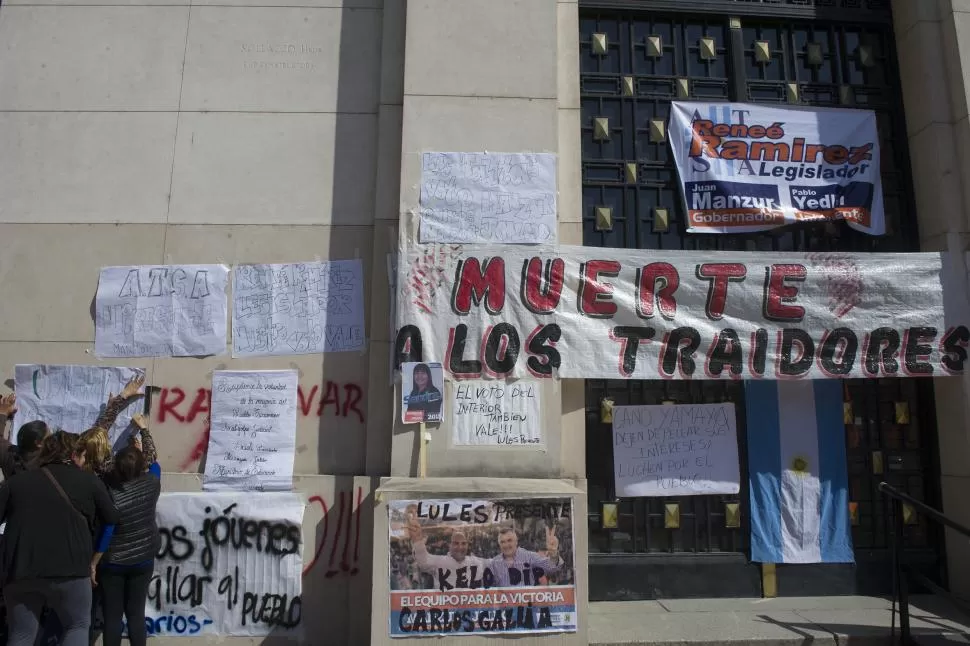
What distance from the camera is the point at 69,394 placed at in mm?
5621

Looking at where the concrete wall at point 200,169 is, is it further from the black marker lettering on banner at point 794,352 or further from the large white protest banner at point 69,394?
the black marker lettering on banner at point 794,352

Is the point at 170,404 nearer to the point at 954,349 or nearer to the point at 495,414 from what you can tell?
the point at 495,414

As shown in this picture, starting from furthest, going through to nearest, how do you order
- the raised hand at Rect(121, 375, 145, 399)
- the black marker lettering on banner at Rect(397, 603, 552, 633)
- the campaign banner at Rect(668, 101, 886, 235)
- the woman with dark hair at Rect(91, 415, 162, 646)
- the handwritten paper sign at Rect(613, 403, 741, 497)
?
the campaign banner at Rect(668, 101, 886, 235)
the handwritten paper sign at Rect(613, 403, 741, 497)
the raised hand at Rect(121, 375, 145, 399)
the black marker lettering on banner at Rect(397, 603, 552, 633)
the woman with dark hair at Rect(91, 415, 162, 646)

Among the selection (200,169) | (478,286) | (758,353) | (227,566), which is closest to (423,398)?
(478,286)

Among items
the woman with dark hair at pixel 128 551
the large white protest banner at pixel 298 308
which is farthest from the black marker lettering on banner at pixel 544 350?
the woman with dark hair at pixel 128 551

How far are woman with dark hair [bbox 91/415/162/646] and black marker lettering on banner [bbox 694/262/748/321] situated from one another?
4480mm

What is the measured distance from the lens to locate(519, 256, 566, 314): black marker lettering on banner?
5352 millimetres

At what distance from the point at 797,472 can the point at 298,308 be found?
183 inches

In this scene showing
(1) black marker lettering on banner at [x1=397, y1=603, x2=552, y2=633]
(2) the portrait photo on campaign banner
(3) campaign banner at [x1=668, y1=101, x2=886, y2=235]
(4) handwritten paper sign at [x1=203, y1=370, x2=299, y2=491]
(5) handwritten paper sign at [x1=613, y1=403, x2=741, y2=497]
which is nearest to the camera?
(1) black marker lettering on banner at [x1=397, y1=603, x2=552, y2=633]

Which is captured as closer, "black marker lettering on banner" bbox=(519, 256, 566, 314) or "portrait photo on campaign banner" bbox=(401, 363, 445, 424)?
"portrait photo on campaign banner" bbox=(401, 363, 445, 424)

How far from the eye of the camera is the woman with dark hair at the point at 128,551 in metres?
4.45

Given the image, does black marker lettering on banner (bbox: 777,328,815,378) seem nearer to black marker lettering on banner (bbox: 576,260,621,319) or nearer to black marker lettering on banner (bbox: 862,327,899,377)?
black marker lettering on banner (bbox: 862,327,899,377)

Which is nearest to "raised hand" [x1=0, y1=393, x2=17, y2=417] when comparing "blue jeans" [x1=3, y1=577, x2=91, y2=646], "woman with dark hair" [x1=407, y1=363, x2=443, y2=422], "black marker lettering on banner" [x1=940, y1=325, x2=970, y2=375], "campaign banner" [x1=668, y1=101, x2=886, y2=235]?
"blue jeans" [x1=3, y1=577, x2=91, y2=646]

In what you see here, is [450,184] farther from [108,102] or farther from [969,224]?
[969,224]
